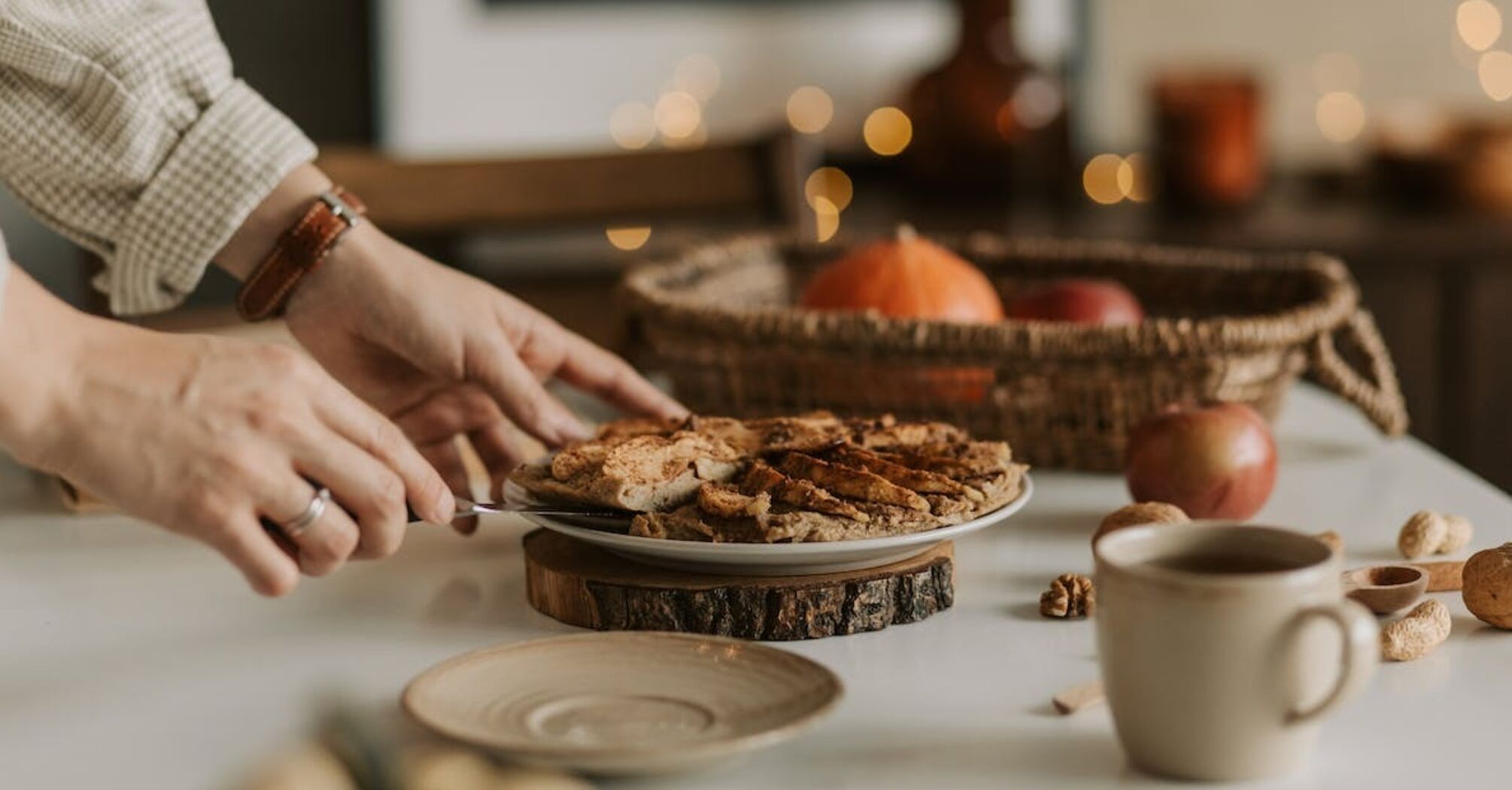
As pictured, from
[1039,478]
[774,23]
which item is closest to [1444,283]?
[774,23]

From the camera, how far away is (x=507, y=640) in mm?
919

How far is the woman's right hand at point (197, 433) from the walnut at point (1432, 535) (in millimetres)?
591

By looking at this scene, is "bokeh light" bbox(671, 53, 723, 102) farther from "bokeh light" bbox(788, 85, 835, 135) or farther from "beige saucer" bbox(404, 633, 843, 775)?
"beige saucer" bbox(404, 633, 843, 775)

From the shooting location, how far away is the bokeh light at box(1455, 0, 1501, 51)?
285 centimetres

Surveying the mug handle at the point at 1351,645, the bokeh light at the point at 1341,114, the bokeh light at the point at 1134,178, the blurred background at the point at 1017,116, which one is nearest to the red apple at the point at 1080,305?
the mug handle at the point at 1351,645

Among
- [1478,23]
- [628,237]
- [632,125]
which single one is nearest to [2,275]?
[628,237]

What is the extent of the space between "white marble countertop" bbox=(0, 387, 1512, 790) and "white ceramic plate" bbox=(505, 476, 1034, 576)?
0.04 metres

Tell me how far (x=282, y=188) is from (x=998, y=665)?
0.58 meters

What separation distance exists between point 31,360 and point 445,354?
0.41 meters

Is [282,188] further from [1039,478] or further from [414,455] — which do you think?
[1039,478]

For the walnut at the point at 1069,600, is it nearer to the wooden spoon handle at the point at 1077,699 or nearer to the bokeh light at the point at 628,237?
the wooden spoon handle at the point at 1077,699

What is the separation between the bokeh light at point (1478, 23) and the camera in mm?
2852

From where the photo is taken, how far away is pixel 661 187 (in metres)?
1.91

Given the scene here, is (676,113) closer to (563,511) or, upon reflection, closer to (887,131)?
(887,131)
